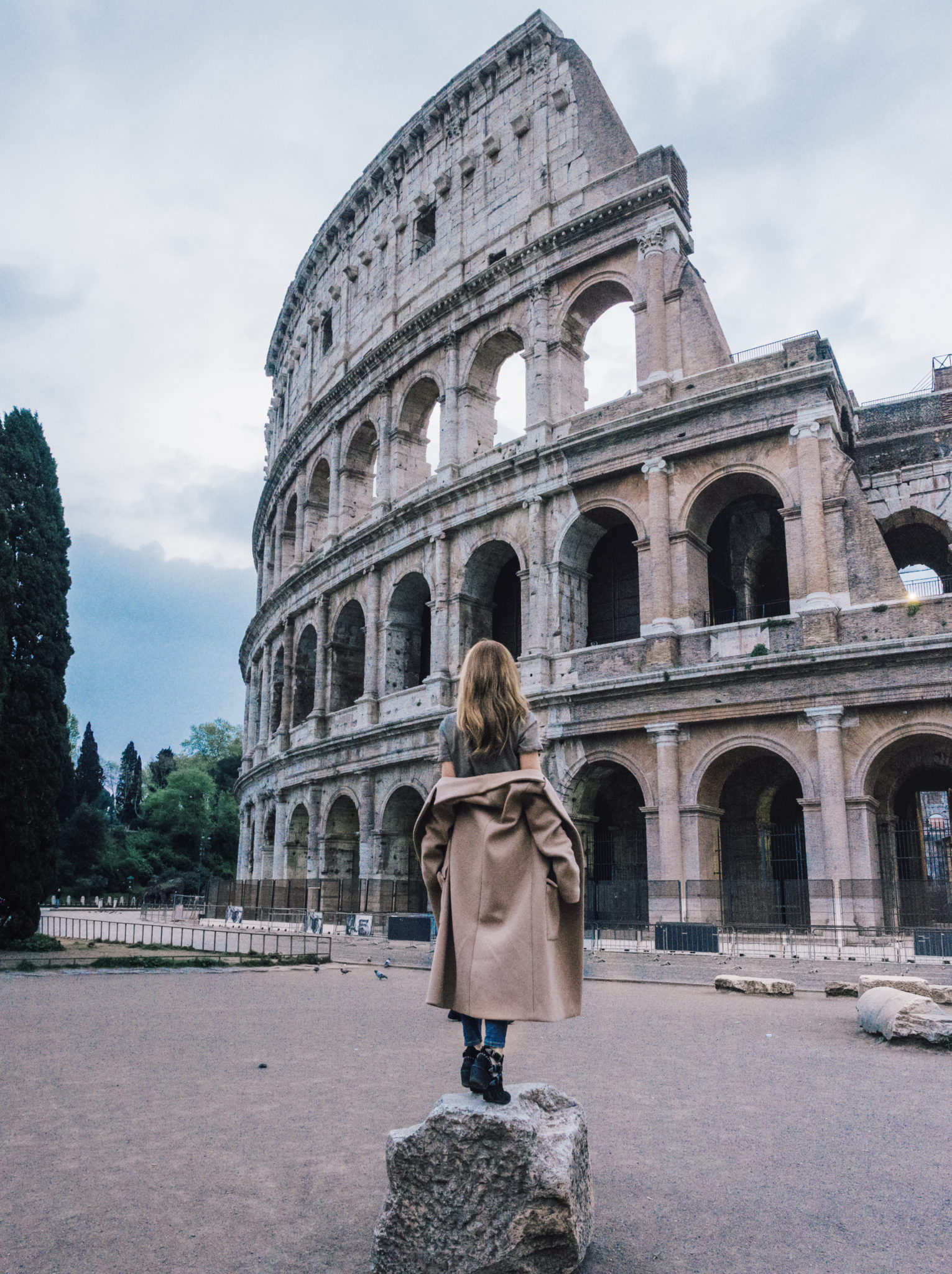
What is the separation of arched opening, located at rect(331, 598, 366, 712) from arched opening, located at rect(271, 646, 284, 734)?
4.41 m

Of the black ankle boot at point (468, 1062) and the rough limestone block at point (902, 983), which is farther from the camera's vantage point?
the rough limestone block at point (902, 983)

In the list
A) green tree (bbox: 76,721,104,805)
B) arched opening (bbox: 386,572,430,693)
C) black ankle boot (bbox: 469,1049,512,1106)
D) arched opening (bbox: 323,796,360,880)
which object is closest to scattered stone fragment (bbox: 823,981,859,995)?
black ankle boot (bbox: 469,1049,512,1106)

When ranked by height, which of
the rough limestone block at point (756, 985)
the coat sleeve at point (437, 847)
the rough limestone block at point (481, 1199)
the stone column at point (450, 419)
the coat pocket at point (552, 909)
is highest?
the stone column at point (450, 419)

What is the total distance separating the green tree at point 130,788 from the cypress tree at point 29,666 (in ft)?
192

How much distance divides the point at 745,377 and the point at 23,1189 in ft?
57.5

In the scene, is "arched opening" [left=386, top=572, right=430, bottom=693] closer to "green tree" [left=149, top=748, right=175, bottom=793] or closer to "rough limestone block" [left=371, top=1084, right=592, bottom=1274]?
"rough limestone block" [left=371, top=1084, right=592, bottom=1274]

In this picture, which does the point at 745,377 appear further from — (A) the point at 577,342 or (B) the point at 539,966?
(B) the point at 539,966

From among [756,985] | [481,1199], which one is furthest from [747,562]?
[481,1199]

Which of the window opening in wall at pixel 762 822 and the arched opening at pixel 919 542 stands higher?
the arched opening at pixel 919 542

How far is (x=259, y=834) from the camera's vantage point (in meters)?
29.9

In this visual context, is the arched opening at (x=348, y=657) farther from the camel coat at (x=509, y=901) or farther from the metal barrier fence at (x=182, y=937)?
the camel coat at (x=509, y=901)

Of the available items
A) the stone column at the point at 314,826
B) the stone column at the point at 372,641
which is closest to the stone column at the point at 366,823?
the stone column at the point at 372,641

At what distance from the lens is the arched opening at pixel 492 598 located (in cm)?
2197

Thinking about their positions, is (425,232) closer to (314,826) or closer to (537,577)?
(537,577)
